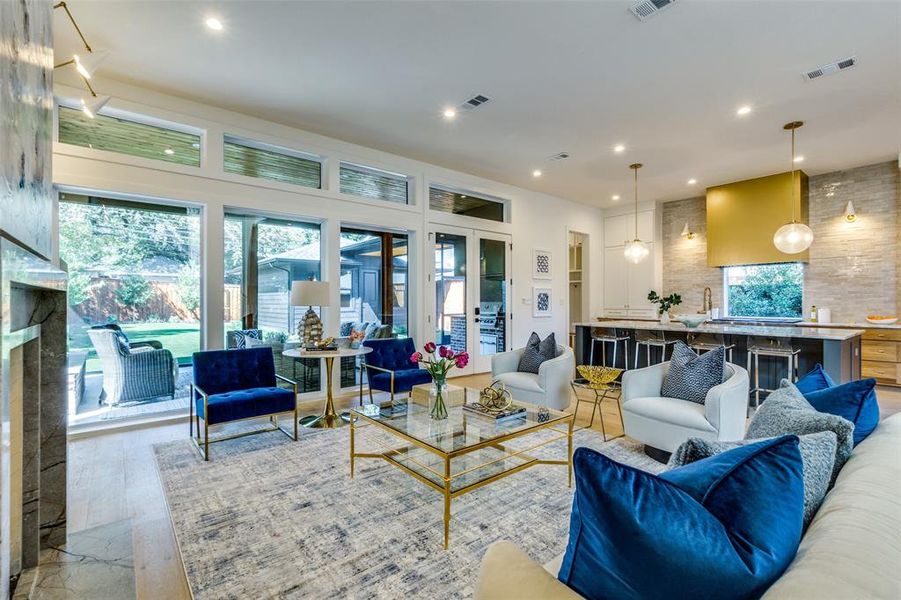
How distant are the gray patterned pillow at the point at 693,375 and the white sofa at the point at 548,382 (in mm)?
909

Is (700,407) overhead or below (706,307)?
below

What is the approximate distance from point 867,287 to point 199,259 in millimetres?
8822

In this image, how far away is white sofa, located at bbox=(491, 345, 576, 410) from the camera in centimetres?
391

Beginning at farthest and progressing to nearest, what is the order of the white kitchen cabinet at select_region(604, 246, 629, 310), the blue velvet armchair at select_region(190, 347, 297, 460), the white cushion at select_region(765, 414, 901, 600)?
1. the white kitchen cabinet at select_region(604, 246, 629, 310)
2. the blue velvet armchair at select_region(190, 347, 297, 460)
3. the white cushion at select_region(765, 414, 901, 600)

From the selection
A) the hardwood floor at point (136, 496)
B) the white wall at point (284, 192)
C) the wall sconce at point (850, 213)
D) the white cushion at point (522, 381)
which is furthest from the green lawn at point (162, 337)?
the wall sconce at point (850, 213)

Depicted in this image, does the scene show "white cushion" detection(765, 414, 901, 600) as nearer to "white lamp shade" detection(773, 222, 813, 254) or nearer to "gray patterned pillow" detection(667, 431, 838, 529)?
"gray patterned pillow" detection(667, 431, 838, 529)

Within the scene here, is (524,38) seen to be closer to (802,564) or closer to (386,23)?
(386,23)

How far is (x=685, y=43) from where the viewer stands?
315cm

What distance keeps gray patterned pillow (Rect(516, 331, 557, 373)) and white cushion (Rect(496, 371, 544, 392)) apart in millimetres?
115

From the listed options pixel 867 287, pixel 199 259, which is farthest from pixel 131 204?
pixel 867 287

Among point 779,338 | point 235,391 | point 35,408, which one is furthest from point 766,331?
point 35,408

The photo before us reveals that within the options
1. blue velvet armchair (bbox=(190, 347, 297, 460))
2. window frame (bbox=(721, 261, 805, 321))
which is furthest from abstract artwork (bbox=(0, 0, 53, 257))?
window frame (bbox=(721, 261, 805, 321))

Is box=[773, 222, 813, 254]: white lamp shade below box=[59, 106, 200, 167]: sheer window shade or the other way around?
below

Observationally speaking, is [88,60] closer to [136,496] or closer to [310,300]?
[310,300]
